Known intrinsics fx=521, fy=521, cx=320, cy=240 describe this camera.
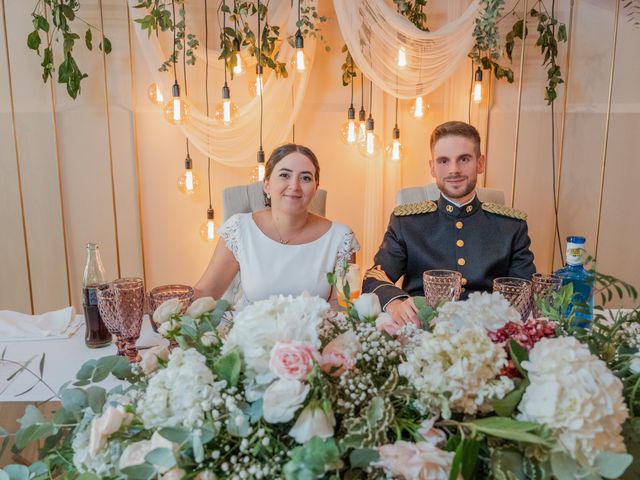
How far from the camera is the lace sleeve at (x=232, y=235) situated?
2209mm

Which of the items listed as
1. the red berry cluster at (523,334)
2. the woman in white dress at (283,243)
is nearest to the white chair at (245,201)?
the woman in white dress at (283,243)

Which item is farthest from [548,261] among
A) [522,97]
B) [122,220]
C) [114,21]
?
[114,21]

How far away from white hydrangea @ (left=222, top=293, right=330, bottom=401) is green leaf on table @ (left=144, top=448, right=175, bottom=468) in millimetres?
94

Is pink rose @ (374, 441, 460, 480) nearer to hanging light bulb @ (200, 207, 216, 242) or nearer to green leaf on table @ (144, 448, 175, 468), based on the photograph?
green leaf on table @ (144, 448, 175, 468)

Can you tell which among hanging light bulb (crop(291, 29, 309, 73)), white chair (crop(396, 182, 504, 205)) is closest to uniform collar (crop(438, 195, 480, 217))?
white chair (crop(396, 182, 504, 205))

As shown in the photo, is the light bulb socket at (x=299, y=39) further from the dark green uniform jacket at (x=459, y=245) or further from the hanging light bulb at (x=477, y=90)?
the dark green uniform jacket at (x=459, y=245)

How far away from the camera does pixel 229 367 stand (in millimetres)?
560

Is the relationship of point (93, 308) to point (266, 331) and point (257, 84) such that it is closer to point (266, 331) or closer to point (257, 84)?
point (266, 331)

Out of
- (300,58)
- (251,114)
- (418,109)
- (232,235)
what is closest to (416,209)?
(232,235)

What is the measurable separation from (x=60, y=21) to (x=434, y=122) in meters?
2.07

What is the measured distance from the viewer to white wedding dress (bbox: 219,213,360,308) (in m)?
2.14

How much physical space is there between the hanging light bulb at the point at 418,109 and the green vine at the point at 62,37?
5.52 ft

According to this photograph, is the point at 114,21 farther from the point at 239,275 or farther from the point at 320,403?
the point at 320,403

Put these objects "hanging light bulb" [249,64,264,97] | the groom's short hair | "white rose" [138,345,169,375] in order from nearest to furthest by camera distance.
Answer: "white rose" [138,345,169,375], the groom's short hair, "hanging light bulb" [249,64,264,97]
